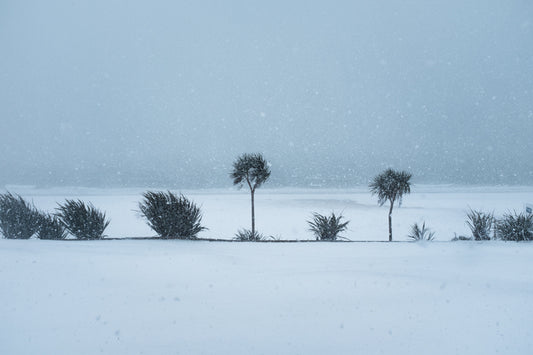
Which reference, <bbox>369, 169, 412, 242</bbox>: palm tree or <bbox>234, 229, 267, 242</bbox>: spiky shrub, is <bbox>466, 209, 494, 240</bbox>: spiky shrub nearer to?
<bbox>234, 229, 267, 242</bbox>: spiky shrub

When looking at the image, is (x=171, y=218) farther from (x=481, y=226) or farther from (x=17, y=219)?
(x=481, y=226)

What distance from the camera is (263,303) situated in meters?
3.09

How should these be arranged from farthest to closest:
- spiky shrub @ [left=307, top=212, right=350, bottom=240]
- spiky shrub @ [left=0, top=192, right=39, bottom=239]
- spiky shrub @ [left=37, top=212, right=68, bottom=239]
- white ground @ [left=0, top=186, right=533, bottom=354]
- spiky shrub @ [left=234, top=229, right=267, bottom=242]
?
1. spiky shrub @ [left=234, top=229, right=267, bottom=242]
2. spiky shrub @ [left=307, top=212, right=350, bottom=240]
3. spiky shrub @ [left=37, top=212, right=68, bottom=239]
4. spiky shrub @ [left=0, top=192, right=39, bottom=239]
5. white ground @ [left=0, top=186, right=533, bottom=354]

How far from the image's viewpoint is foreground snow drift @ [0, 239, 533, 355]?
2.49 metres

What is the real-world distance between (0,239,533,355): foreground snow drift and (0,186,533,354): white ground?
0.01m

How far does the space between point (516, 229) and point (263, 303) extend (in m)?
8.51

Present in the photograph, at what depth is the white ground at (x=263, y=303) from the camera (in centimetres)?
249

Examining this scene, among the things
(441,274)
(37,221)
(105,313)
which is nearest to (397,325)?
(441,274)

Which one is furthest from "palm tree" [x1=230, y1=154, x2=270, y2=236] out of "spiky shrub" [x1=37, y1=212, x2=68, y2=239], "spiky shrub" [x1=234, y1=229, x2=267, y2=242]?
"spiky shrub" [x1=37, y1=212, x2=68, y2=239]

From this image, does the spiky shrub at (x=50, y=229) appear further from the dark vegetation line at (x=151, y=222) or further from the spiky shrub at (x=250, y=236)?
the spiky shrub at (x=250, y=236)

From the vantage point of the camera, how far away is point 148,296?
10.6 ft

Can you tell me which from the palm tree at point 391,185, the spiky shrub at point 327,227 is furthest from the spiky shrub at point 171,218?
the palm tree at point 391,185

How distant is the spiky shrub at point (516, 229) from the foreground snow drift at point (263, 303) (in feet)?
14.1

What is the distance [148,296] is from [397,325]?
→ 7.28 feet
